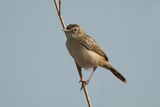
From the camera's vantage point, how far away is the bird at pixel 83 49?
7.00m

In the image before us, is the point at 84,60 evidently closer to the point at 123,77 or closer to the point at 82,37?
the point at 82,37

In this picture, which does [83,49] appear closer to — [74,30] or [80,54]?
[80,54]

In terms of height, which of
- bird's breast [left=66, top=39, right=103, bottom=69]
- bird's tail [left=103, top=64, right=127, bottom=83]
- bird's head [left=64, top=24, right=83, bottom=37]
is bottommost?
bird's tail [left=103, top=64, right=127, bottom=83]

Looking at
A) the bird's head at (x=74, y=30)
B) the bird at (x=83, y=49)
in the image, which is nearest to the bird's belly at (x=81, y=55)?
the bird at (x=83, y=49)

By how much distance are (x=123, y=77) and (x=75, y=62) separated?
155 cm

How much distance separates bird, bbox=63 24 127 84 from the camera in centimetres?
700

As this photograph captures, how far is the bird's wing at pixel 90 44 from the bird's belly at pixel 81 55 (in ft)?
0.27

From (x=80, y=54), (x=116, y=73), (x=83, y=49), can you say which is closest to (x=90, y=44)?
(x=83, y=49)

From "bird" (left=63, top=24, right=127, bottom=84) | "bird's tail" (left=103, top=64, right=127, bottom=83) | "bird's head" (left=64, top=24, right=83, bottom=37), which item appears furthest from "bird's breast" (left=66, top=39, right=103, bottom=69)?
"bird's tail" (left=103, top=64, right=127, bottom=83)

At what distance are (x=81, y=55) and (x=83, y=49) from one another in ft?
0.62

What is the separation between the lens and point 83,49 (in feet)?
23.6

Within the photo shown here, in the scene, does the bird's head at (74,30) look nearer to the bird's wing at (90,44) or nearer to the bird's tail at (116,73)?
the bird's wing at (90,44)

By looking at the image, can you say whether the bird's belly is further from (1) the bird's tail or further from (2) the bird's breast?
(1) the bird's tail

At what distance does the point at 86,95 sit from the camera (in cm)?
494
